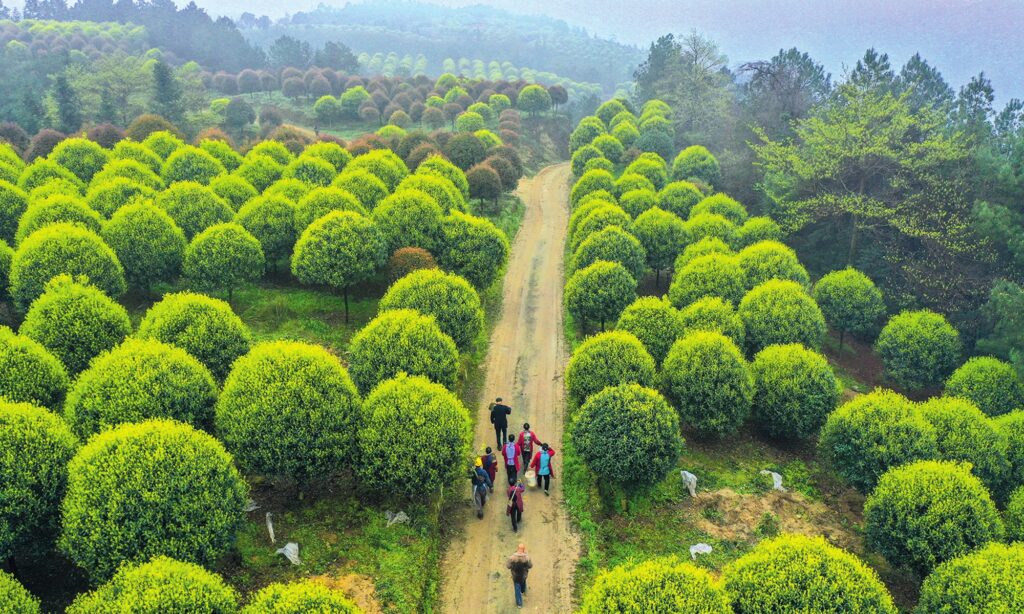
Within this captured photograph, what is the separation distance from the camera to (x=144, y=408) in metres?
20.3

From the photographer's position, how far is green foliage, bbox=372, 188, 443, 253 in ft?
130

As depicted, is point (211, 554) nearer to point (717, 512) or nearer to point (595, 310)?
point (717, 512)

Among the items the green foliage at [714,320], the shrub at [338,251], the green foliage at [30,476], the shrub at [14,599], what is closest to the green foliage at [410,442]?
the green foliage at [30,476]

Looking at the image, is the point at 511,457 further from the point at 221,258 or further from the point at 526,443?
the point at 221,258

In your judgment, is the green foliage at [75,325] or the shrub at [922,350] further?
the shrub at [922,350]

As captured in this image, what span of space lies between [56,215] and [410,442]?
30.2 metres

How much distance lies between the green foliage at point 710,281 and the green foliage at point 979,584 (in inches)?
787

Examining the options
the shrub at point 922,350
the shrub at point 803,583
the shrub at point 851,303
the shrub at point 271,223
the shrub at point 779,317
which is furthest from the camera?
the shrub at point 271,223

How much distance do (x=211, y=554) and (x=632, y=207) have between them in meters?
41.7

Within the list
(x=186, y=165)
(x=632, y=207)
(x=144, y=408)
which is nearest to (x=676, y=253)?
(x=632, y=207)

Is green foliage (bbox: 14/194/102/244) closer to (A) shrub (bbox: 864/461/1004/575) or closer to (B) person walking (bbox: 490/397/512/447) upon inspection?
(B) person walking (bbox: 490/397/512/447)

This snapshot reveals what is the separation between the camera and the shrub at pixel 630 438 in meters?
22.5

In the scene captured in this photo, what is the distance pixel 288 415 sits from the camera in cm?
2031

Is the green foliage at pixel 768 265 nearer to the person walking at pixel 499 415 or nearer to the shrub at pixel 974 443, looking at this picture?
the shrub at pixel 974 443
